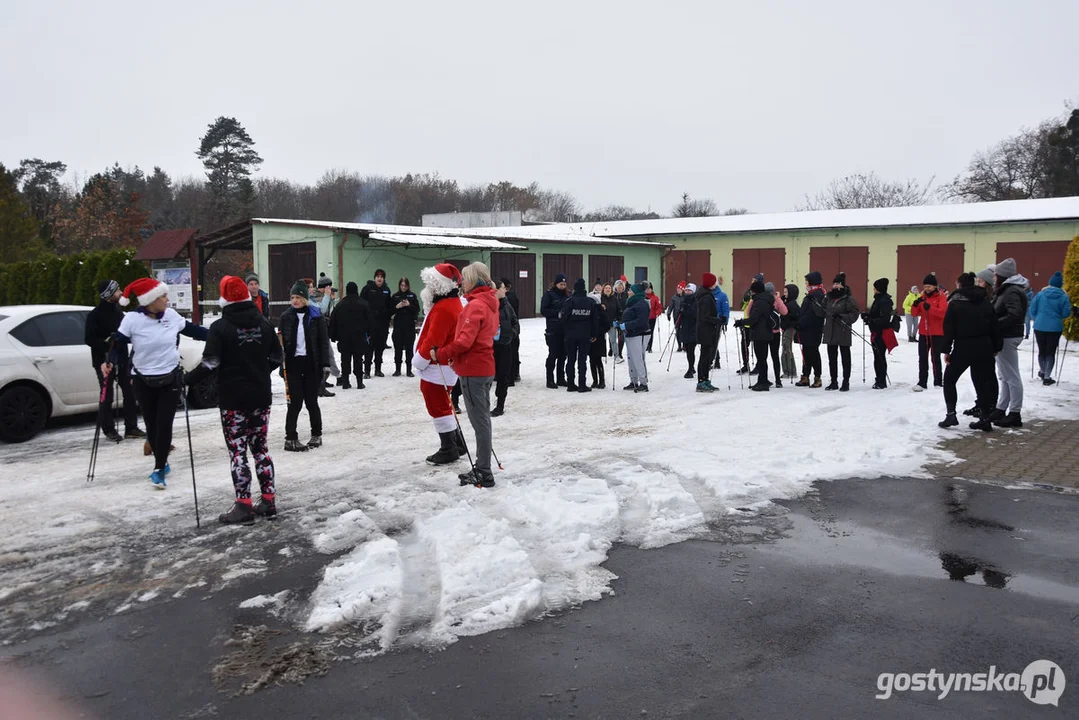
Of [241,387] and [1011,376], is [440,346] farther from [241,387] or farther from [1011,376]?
[1011,376]

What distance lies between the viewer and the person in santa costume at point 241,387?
6.45 meters

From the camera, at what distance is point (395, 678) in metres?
3.97

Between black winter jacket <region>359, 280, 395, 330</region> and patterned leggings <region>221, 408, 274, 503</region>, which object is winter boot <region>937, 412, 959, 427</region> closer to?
patterned leggings <region>221, 408, 274, 503</region>

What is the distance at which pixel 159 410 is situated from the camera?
7.58m

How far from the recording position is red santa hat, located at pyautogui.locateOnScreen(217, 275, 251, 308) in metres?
6.62

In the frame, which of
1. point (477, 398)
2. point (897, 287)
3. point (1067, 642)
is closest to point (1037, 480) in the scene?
point (1067, 642)

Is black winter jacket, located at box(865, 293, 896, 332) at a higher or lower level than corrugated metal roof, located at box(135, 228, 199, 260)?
lower

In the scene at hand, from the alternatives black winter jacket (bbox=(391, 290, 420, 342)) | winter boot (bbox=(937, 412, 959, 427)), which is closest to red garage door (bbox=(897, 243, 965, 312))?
black winter jacket (bbox=(391, 290, 420, 342))

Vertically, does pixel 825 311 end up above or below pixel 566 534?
above

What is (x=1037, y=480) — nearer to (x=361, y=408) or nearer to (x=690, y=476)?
(x=690, y=476)

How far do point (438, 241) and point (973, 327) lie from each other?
20.7m

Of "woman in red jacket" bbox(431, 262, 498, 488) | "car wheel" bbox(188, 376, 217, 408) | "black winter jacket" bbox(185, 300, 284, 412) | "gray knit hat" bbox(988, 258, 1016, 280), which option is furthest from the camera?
"car wheel" bbox(188, 376, 217, 408)

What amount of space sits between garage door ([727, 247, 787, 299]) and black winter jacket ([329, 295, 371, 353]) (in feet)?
88.0

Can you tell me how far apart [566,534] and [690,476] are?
2.06m
